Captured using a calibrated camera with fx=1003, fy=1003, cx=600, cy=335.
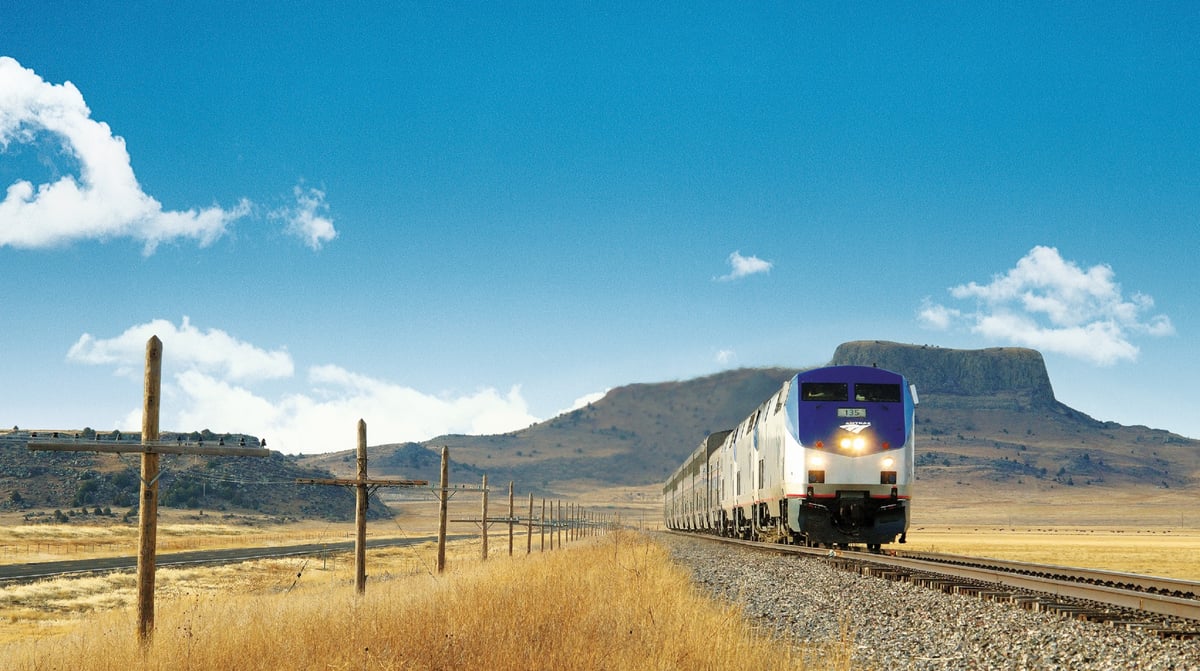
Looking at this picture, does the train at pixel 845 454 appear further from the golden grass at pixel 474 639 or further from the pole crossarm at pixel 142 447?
the pole crossarm at pixel 142 447

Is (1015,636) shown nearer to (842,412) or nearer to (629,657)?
(629,657)

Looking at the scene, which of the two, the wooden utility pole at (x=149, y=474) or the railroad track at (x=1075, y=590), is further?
the wooden utility pole at (x=149, y=474)

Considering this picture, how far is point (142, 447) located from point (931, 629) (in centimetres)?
1066

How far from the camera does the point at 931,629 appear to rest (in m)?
12.3

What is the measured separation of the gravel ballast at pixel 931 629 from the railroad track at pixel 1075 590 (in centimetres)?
37

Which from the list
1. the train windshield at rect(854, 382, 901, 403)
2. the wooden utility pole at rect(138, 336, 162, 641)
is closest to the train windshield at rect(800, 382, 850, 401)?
the train windshield at rect(854, 382, 901, 403)

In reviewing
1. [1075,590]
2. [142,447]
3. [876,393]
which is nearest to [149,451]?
[142,447]

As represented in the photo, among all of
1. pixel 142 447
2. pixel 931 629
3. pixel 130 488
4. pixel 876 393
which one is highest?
pixel 876 393

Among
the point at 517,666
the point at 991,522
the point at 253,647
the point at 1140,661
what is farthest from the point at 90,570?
the point at 991,522

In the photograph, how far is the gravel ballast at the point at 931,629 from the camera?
9.99 meters

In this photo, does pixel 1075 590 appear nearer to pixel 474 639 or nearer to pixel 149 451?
pixel 474 639

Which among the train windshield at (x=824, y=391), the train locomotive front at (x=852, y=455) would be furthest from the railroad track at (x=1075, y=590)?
the train windshield at (x=824, y=391)

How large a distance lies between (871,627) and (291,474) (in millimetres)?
156908

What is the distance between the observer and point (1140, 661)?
959 cm
